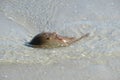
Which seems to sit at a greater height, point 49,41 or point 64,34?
point 49,41

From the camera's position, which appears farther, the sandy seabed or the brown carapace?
the brown carapace

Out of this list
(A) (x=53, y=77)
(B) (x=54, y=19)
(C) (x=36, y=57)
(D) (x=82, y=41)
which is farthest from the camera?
(B) (x=54, y=19)

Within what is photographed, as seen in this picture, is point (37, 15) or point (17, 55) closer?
point (17, 55)

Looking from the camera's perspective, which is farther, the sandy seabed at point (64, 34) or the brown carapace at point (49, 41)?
the brown carapace at point (49, 41)

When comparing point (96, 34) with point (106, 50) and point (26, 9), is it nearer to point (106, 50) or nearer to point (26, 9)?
point (106, 50)

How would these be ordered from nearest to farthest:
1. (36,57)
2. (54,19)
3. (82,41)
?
(36,57), (82,41), (54,19)

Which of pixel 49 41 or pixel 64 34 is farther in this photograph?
pixel 64 34

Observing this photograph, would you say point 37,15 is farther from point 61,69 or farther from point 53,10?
point 61,69

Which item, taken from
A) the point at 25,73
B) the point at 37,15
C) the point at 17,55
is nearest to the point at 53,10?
the point at 37,15
